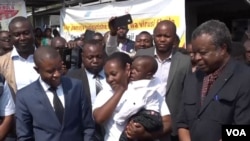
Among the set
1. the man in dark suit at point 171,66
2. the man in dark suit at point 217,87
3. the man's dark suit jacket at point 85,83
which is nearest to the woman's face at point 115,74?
the man in dark suit at point 217,87

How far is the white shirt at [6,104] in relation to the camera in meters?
3.25

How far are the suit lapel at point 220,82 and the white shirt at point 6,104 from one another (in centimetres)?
144

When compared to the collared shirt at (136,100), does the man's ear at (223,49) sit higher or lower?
higher

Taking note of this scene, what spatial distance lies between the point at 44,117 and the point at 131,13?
5.22 metres

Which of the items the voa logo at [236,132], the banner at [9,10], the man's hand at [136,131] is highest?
the banner at [9,10]

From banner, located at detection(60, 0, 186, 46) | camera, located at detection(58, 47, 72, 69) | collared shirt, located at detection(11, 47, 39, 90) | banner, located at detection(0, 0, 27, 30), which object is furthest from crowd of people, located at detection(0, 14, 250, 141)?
banner, located at detection(0, 0, 27, 30)

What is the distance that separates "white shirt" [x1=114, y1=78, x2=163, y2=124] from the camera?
2885mm

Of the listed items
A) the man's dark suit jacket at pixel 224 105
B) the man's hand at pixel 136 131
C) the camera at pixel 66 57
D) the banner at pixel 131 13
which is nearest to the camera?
the man's dark suit jacket at pixel 224 105

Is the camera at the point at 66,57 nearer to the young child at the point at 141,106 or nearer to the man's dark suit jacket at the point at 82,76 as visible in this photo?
the man's dark suit jacket at the point at 82,76

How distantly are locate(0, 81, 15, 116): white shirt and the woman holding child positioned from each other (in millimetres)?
689

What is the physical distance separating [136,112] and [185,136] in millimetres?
409

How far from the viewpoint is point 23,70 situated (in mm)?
3979

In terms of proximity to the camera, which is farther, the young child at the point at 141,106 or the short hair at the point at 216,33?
the young child at the point at 141,106

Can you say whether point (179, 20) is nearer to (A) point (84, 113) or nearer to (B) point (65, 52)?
(B) point (65, 52)
